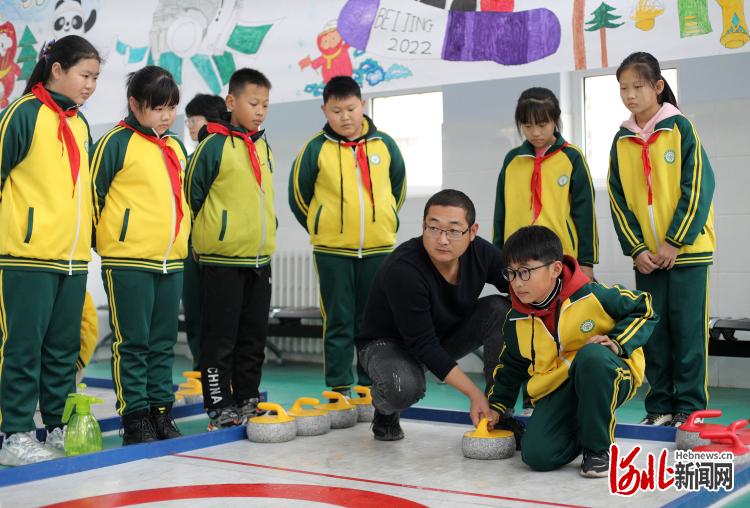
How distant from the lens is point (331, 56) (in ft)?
16.0

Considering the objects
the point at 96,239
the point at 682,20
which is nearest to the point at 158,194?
the point at 96,239

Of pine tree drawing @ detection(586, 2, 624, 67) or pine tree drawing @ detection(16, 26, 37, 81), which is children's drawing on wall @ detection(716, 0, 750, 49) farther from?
pine tree drawing @ detection(16, 26, 37, 81)

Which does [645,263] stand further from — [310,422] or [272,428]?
[272,428]

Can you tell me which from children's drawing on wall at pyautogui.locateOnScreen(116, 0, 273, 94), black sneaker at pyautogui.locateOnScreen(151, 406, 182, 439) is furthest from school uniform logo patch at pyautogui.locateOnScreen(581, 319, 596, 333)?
children's drawing on wall at pyautogui.locateOnScreen(116, 0, 273, 94)

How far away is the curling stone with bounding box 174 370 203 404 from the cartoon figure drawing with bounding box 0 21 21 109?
2.51 metres

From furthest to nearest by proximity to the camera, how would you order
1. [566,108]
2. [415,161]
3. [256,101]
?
[415,161]
[566,108]
[256,101]

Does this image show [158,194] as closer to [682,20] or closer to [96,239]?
[96,239]

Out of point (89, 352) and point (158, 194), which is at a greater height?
point (158, 194)

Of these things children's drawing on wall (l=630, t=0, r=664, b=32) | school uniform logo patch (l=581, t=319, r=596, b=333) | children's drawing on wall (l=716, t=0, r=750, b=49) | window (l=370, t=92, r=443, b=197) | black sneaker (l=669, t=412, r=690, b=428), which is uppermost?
children's drawing on wall (l=630, t=0, r=664, b=32)

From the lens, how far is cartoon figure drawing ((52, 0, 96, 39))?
5.55 m

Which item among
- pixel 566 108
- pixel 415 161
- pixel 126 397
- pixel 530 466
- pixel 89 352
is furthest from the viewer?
pixel 415 161

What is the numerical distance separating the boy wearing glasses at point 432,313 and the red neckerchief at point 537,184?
68 cm

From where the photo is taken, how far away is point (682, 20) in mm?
4059

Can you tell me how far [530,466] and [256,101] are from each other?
72.4 inches
